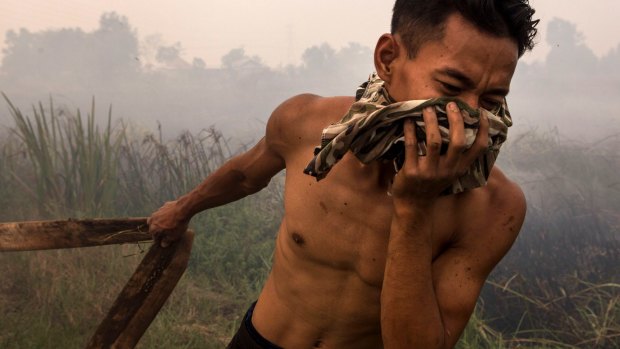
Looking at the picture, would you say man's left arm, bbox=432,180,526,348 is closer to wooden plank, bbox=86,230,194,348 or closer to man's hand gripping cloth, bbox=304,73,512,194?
man's hand gripping cloth, bbox=304,73,512,194

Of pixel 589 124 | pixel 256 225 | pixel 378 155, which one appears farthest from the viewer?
pixel 589 124

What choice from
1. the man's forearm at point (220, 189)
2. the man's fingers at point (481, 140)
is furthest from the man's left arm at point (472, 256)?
the man's forearm at point (220, 189)

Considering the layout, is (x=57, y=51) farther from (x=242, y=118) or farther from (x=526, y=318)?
(x=526, y=318)

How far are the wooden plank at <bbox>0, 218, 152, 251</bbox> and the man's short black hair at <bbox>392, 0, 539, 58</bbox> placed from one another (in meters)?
1.27

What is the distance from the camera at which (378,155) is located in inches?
54.6

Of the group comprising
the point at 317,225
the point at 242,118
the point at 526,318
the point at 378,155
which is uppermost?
the point at 378,155

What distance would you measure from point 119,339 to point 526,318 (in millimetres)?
2815

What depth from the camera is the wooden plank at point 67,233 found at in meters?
2.11

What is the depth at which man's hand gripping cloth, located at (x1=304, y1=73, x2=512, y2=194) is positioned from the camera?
4.25ft

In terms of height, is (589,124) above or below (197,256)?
below

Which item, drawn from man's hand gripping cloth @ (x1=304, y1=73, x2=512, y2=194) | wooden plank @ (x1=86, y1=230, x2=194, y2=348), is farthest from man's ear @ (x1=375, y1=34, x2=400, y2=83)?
wooden plank @ (x1=86, y1=230, x2=194, y2=348)

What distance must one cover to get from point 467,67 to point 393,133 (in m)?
0.22

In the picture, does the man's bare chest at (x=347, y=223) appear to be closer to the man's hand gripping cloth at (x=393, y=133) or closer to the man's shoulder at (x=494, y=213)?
A: the man's shoulder at (x=494, y=213)

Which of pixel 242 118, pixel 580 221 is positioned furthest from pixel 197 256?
pixel 242 118
